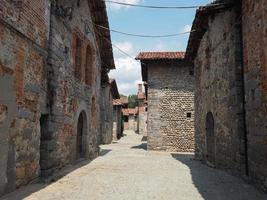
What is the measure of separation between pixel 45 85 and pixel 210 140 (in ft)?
22.1

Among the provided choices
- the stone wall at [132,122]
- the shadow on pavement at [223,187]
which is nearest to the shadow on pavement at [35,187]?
the shadow on pavement at [223,187]

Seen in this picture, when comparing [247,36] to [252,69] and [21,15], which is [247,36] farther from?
[21,15]

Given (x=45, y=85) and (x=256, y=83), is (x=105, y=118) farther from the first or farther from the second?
(x=256, y=83)

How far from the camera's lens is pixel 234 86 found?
8.65 meters

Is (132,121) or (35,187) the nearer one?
(35,187)

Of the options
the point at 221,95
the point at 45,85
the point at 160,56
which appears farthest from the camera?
the point at 160,56

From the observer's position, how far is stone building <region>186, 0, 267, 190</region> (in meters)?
6.92

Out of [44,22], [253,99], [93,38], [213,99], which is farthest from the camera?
[93,38]

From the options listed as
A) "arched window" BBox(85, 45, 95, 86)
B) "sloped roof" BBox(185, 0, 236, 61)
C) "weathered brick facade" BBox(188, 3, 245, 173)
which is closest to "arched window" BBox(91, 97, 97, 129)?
"arched window" BBox(85, 45, 95, 86)

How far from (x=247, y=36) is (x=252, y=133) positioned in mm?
2398

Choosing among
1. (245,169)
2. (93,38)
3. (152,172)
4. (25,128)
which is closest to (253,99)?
(245,169)

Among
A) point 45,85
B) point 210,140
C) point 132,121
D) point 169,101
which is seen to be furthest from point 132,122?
point 45,85

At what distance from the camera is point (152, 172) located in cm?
961

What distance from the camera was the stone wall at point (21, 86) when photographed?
5.82 m
